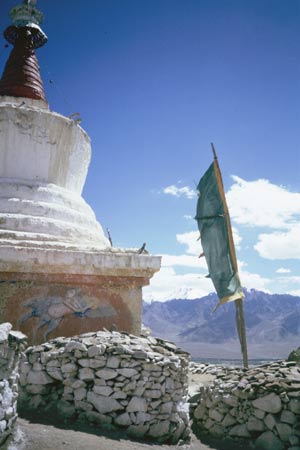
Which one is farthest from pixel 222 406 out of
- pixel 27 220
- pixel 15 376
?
pixel 27 220

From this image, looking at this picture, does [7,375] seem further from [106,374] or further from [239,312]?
[239,312]

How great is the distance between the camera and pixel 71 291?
644 cm

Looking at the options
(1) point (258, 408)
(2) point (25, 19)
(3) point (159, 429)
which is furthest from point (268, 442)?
(2) point (25, 19)

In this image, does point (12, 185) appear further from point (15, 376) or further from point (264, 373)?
point (264, 373)

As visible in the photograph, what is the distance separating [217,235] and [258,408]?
3469mm

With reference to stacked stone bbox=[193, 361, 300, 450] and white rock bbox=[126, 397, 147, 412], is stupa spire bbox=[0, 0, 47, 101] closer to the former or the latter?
white rock bbox=[126, 397, 147, 412]

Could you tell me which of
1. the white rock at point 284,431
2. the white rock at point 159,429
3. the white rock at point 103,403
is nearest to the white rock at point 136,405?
the white rock at point 103,403

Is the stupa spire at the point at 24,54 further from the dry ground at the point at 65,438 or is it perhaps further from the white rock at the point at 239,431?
the white rock at the point at 239,431

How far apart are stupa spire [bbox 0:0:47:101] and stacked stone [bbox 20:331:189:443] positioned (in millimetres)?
6938

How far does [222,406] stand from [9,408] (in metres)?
3.37

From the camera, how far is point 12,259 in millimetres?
6059

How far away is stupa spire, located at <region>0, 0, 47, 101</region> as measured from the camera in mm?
9672

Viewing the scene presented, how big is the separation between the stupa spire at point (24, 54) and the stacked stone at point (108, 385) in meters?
6.94

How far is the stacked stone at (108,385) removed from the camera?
466 cm
